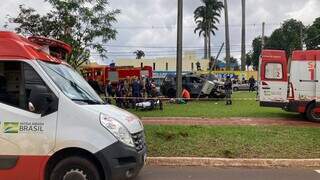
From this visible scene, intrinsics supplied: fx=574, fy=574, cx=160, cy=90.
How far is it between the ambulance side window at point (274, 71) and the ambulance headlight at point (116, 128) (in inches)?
524

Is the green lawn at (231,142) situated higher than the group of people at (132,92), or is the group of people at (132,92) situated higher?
the group of people at (132,92)

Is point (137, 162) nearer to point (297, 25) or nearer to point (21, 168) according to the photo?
point (21, 168)

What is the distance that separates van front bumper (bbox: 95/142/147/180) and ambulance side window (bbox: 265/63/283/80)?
1326 cm

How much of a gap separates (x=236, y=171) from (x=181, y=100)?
A: 63.1ft

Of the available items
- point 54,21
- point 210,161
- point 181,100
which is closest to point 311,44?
point 181,100

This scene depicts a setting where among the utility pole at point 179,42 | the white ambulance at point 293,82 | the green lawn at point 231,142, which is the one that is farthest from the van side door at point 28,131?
the utility pole at point 179,42

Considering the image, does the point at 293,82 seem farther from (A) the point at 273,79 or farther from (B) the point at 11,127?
(B) the point at 11,127

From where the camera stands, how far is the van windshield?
827 centimetres

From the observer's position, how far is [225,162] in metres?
11.8

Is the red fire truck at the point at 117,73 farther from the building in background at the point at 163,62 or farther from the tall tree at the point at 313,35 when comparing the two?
the tall tree at the point at 313,35

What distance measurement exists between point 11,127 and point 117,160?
154cm

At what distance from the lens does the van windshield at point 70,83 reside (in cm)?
827

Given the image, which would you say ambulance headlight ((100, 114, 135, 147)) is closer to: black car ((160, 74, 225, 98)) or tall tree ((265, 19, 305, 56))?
black car ((160, 74, 225, 98))

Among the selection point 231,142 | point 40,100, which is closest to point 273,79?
point 231,142
